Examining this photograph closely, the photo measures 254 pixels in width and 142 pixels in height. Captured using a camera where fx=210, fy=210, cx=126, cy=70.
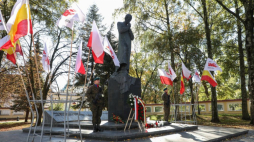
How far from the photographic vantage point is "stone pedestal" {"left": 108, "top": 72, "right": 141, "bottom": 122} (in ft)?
28.7

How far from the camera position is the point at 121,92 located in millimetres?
8875

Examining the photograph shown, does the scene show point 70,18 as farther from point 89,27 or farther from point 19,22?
point 89,27

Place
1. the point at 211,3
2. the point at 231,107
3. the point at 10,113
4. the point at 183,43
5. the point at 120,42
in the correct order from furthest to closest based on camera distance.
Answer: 1. the point at 10,113
2. the point at 231,107
3. the point at 183,43
4. the point at 211,3
5. the point at 120,42

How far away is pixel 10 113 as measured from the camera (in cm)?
3272

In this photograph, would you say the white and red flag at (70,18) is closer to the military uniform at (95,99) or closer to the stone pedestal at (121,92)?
the military uniform at (95,99)

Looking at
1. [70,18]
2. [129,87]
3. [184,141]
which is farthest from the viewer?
[129,87]

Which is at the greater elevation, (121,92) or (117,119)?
(121,92)

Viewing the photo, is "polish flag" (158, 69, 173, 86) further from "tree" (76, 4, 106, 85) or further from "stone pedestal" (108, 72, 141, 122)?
"tree" (76, 4, 106, 85)

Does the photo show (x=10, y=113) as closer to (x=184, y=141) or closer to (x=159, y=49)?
(x=159, y=49)

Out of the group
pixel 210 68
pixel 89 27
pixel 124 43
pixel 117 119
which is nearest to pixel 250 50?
pixel 210 68

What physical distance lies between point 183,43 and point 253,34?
498 centimetres

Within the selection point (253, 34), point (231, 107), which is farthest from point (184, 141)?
point (231, 107)

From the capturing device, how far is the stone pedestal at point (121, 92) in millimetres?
8742

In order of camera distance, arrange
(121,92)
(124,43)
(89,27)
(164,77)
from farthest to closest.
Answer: (89,27), (164,77), (124,43), (121,92)
